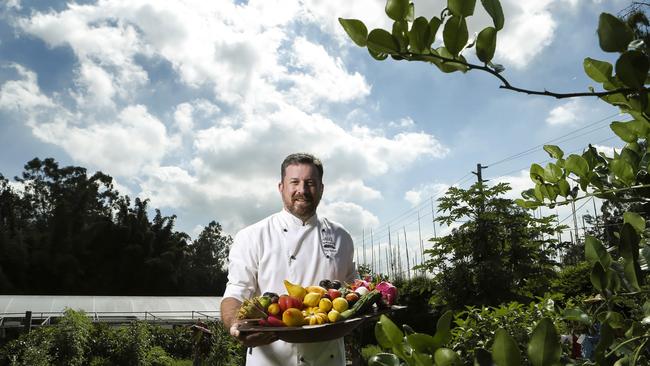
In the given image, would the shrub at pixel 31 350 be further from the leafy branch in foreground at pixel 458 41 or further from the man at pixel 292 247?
the leafy branch in foreground at pixel 458 41

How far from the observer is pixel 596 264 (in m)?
0.62

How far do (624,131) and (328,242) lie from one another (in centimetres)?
191

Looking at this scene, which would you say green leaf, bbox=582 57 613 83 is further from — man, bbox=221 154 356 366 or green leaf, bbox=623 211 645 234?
man, bbox=221 154 356 366

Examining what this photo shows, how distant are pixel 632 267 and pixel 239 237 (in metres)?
2.24

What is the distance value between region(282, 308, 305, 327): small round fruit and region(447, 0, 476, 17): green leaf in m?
1.68

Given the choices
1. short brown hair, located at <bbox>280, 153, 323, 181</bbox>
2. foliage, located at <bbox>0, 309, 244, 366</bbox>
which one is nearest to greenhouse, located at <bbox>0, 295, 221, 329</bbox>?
foliage, located at <bbox>0, 309, 244, 366</bbox>

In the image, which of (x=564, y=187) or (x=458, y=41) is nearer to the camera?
(x=458, y=41)

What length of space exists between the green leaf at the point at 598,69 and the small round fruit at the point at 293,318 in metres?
1.59

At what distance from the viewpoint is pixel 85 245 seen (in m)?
37.8

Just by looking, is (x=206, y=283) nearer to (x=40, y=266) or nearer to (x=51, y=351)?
(x=40, y=266)


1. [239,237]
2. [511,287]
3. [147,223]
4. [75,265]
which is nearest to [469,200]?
[511,287]

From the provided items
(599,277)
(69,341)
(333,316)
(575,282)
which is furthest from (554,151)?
(69,341)

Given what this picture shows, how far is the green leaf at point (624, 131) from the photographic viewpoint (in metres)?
0.87

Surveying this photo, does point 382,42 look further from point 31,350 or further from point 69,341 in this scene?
point 69,341
